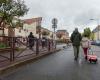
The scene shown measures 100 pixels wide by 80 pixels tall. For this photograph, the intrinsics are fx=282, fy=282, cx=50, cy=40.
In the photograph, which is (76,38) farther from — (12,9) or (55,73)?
(12,9)

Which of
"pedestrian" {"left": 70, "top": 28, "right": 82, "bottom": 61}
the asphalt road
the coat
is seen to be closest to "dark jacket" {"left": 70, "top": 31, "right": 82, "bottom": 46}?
"pedestrian" {"left": 70, "top": 28, "right": 82, "bottom": 61}

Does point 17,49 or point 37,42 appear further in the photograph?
point 37,42

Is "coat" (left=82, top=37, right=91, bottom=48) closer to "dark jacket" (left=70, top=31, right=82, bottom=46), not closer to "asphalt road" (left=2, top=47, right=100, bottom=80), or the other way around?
"dark jacket" (left=70, top=31, right=82, bottom=46)

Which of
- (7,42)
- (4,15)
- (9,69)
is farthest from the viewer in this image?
(4,15)

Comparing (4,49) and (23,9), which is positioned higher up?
(23,9)

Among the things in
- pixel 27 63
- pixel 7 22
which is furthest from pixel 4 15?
pixel 27 63

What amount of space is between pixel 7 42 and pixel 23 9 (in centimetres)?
1925

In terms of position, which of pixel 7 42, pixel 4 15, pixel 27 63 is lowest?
pixel 27 63

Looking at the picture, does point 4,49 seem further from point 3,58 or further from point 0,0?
point 0,0

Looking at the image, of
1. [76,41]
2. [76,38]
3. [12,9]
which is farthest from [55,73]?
[12,9]

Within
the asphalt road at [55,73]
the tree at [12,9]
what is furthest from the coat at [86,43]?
the tree at [12,9]

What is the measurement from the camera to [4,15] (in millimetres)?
30844

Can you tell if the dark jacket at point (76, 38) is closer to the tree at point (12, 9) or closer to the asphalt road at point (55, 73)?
the asphalt road at point (55, 73)

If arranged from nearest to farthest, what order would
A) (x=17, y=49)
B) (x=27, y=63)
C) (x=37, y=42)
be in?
(x=17, y=49) < (x=27, y=63) < (x=37, y=42)
